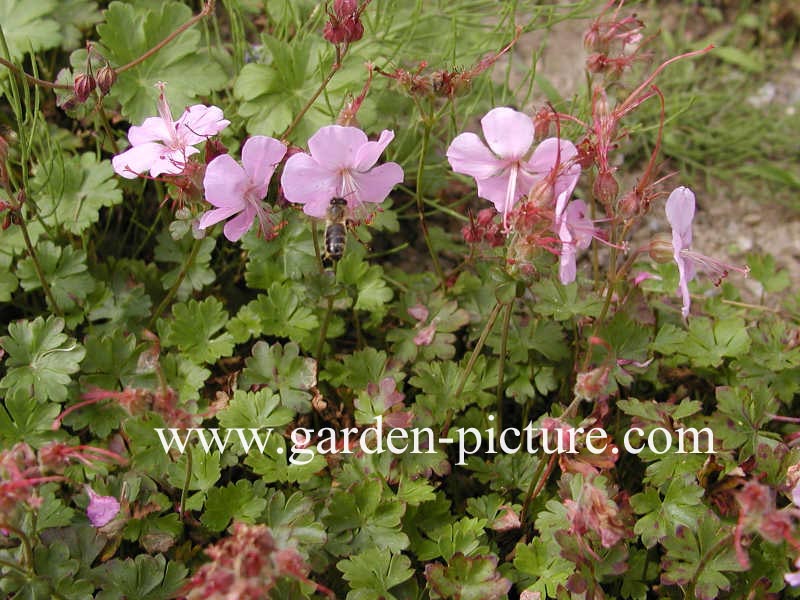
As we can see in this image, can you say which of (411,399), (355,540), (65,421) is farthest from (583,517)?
(65,421)

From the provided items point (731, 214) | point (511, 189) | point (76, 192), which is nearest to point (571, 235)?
point (511, 189)

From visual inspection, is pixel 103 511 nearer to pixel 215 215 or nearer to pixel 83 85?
pixel 215 215

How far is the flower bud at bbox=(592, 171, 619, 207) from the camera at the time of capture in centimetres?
163

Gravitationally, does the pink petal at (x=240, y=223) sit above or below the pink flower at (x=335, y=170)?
below

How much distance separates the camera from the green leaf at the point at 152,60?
2.19 metres

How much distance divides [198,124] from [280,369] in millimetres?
580

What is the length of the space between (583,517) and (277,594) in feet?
1.87

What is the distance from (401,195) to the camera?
8.89ft

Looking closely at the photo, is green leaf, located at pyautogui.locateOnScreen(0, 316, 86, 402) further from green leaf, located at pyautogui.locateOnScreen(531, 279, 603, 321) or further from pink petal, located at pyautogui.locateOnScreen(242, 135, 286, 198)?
green leaf, located at pyautogui.locateOnScreen(531, 279, 603, 321)

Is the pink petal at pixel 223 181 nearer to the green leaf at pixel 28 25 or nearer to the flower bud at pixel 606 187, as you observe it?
the flower bud at pixel 606 187

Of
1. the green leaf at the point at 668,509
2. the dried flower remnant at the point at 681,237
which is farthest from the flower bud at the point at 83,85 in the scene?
the green leaf at the point at 668,509

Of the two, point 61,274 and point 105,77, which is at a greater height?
point 105,77

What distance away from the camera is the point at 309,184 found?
5.38 ft

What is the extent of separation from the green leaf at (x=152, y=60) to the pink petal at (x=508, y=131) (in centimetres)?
88
